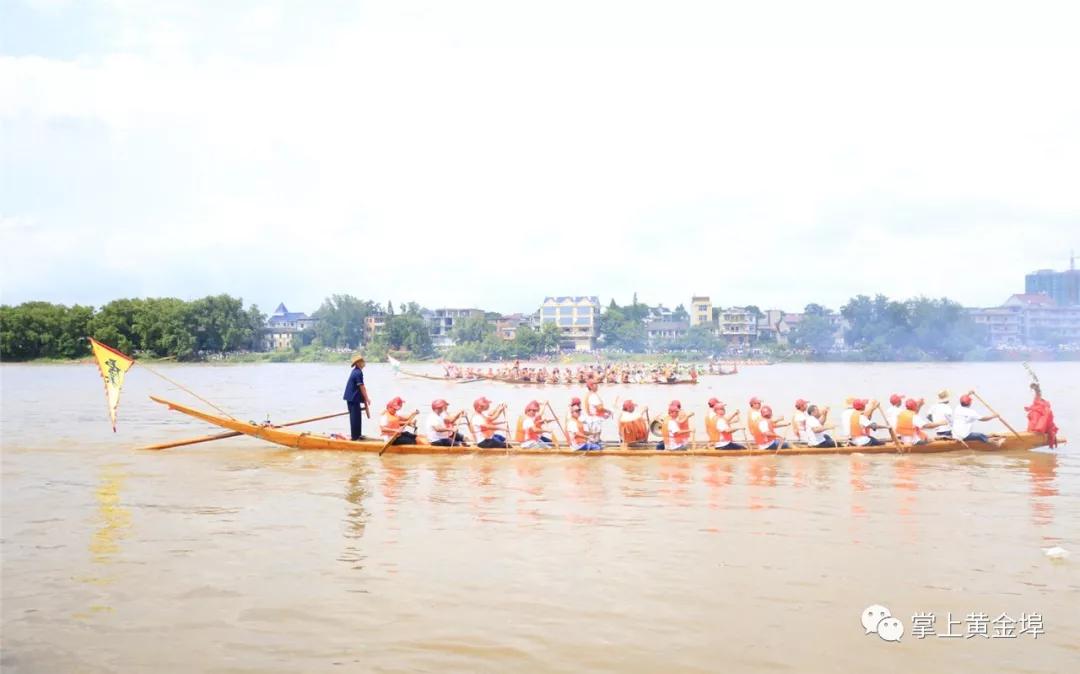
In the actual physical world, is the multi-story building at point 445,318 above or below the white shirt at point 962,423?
above

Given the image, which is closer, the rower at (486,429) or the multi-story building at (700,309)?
the rower at (486,429)

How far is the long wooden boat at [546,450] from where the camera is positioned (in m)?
15.5

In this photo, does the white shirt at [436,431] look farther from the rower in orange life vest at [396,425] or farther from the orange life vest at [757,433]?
the orange life vest at [757,433]

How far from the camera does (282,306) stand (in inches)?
6767

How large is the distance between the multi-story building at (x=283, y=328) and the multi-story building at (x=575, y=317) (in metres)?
36.2

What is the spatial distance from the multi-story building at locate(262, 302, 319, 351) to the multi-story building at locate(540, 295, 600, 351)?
36.2 m

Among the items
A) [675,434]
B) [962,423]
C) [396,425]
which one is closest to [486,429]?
[396,425]

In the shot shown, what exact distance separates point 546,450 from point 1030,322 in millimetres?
106197

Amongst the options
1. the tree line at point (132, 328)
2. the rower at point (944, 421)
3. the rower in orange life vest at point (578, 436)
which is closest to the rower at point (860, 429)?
the rower at point (944, 421)

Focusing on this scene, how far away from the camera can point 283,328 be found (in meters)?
138

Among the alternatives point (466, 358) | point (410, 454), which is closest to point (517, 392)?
point (410, 454)

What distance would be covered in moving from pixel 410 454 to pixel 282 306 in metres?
164

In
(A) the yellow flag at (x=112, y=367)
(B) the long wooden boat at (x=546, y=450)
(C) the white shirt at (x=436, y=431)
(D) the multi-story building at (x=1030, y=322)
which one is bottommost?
(B) the long wooden boat at (x=546, y=450)

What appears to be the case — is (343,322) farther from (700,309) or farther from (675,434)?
(675,434)
